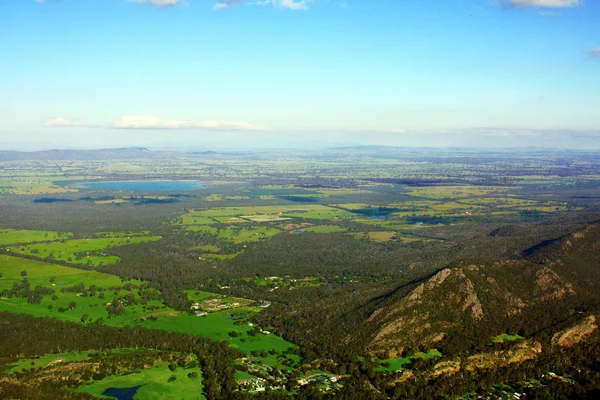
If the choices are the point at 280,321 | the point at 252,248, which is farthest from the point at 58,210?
the point at 280,321

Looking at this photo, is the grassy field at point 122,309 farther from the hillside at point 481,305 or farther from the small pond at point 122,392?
the small pond at point 122,392

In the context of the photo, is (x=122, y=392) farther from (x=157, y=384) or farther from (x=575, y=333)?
(x=575, y=333)

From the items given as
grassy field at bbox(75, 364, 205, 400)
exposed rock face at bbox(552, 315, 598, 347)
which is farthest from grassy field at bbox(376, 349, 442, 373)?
grassy field at bbox(75, 364, 205, 400)

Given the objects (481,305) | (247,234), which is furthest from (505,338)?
(247,234)

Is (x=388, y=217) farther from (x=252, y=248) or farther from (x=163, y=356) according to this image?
(x=163, y=356)

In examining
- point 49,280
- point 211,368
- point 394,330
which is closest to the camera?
point 211,368

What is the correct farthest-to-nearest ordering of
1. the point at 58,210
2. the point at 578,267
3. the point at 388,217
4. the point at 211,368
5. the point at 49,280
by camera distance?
the point at 58,210 < the point at 388,217 < the point at 49,280 < the point at 578,267 < the point at 211,368

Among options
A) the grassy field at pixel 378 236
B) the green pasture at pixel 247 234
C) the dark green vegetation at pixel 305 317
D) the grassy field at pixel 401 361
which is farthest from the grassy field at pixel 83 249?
the grassy field at pixel 401 361

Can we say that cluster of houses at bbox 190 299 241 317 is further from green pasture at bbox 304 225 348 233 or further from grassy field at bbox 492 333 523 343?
green pasture at bbox 304 225 348 233
